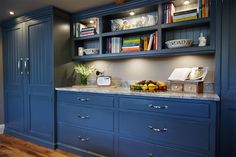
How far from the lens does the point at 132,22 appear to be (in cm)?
254

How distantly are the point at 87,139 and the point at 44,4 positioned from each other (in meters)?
2.07

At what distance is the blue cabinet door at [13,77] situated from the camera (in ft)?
9.75

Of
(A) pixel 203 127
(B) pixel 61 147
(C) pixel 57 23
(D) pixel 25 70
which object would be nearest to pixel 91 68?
(C) pixel 57 23

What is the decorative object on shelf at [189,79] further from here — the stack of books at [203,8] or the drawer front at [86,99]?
the drawer front at [86,99]

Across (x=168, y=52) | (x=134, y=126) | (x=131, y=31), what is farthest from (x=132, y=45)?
(x=134, y=126)

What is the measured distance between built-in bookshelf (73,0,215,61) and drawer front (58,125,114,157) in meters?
1.14

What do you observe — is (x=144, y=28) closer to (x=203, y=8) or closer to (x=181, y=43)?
(x=181, y=43)

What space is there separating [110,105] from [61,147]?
1156mm

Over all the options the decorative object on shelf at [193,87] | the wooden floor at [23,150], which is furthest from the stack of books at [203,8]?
the wooden floor at [23,150]

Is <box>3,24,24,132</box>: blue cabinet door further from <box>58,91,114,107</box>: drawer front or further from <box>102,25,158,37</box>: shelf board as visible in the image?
<box>102,25,158,37</box>: shelf board

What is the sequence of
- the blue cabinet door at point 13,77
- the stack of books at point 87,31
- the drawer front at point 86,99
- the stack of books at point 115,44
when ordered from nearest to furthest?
the drawer front at point 86,99
the stack of books at point 115,44
the stack of books at point 87,31
the blue cabinet door at point 13,77

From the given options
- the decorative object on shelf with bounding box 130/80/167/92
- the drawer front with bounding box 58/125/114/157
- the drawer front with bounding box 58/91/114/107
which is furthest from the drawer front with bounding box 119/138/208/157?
the decorative object on shelf with bounding box 130/80/167/92

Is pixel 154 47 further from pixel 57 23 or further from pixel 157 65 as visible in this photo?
pixel 57 23

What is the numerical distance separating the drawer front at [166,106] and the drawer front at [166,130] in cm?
8
